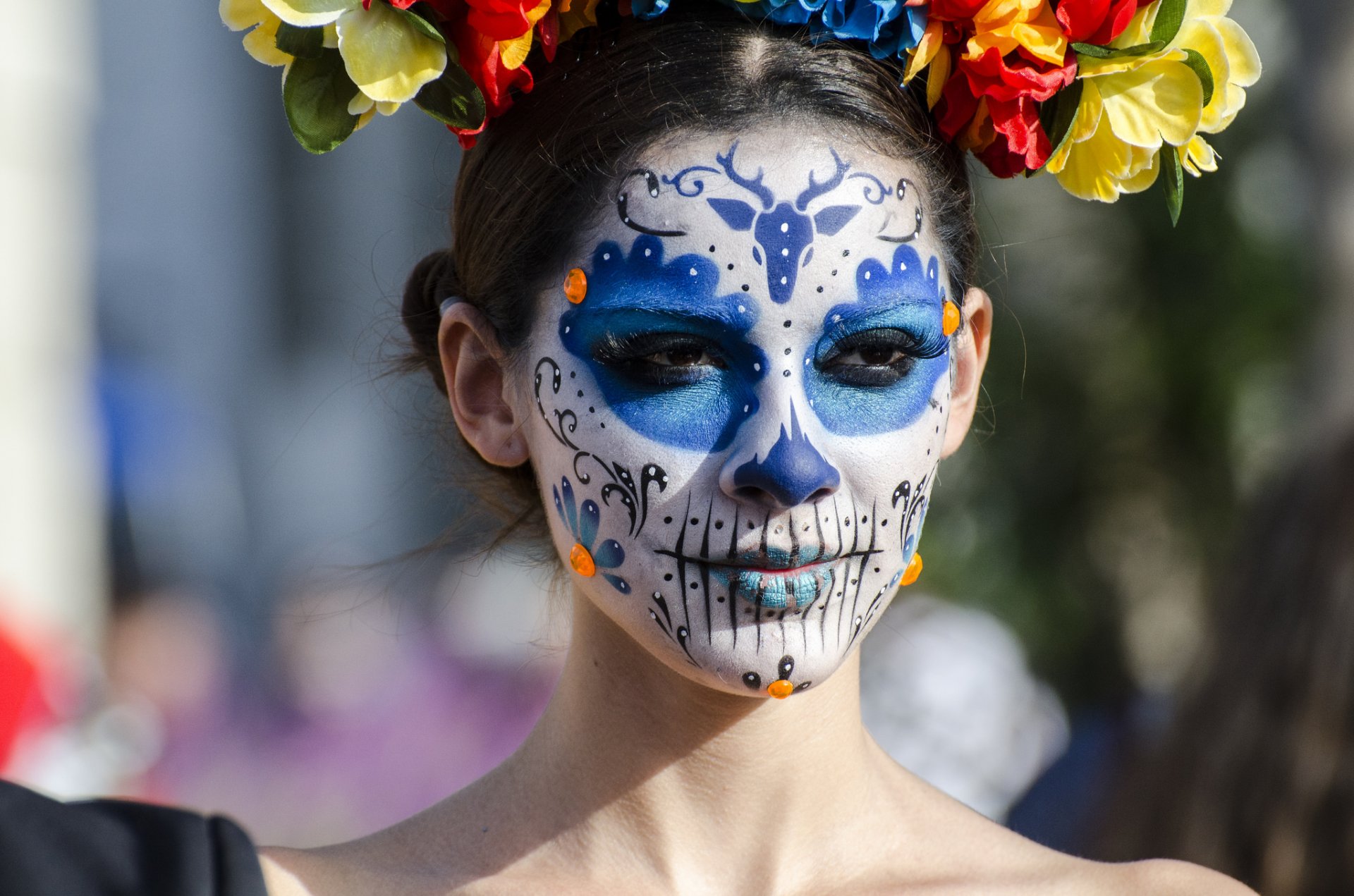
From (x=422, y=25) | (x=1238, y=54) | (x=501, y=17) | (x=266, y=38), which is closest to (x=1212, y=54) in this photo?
(x=1238, y=54)

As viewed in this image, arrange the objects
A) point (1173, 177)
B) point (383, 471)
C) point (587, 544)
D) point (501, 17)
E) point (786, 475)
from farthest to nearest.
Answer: point (383, 471) → point (1173, 177) → point (587, 544) → point (501, 17) → point (786, 475)

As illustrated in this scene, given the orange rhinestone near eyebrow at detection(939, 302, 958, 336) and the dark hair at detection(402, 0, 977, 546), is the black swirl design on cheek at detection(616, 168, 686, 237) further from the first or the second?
the orange rhinestone near eyebrow at detection(939, 302, 958, 336)

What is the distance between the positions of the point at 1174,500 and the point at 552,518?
227 inches

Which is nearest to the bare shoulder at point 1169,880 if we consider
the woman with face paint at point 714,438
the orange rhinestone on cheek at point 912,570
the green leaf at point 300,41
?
the woman with face paint at point 714,438

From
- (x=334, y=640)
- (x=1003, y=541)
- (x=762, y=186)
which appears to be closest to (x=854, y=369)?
(x=762, y=186)

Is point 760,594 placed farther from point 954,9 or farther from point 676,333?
point 954,9

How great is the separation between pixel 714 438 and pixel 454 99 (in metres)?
0.67

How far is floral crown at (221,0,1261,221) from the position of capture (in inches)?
91.0

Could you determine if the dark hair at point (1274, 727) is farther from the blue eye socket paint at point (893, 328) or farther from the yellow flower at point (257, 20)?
the yellow flower at point (257, 20)

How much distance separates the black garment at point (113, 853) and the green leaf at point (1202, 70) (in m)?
1.92

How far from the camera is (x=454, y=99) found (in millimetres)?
2383

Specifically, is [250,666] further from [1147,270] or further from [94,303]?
[1147,270]

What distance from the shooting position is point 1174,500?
7.60 metres

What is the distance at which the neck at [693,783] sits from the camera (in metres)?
2.46
